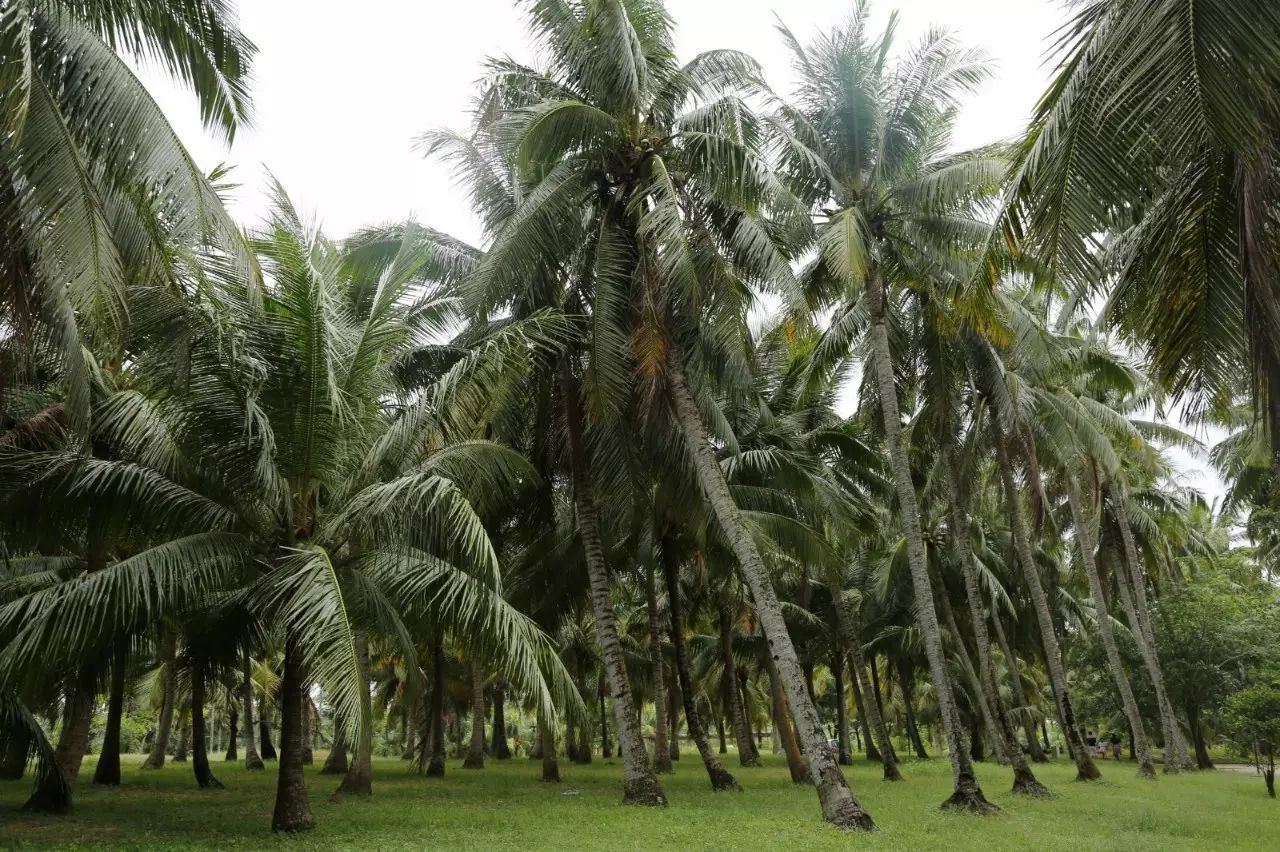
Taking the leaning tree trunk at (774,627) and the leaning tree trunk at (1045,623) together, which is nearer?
the leaning tree trunk at (774,627)

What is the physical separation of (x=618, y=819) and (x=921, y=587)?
20.3 feet

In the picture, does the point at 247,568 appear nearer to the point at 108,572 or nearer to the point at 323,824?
the point at 108,572

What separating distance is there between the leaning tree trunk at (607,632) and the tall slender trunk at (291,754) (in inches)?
206

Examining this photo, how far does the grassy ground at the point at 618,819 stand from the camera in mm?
10539

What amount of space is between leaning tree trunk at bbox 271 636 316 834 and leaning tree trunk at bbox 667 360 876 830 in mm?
6061

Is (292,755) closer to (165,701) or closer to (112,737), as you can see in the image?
(112,737)

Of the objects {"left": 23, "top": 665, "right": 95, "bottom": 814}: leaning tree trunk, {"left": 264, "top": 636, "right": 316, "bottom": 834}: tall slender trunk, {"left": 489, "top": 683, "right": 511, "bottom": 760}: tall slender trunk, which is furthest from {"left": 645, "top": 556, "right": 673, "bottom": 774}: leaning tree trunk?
{"left": 489, "top": 683, "right": 511, "bottom": 760}: tall slender trunk

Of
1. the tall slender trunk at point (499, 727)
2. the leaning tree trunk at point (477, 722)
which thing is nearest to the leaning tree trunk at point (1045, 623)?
the leaning tree trunk at point (477, 722)

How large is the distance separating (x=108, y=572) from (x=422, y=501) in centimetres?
339

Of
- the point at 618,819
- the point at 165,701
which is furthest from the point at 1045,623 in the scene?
the point at 165,701

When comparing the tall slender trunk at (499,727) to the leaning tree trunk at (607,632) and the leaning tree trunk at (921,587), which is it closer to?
the leaning tree trunk at (607,632)

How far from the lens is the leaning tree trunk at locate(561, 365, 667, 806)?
14883 mm

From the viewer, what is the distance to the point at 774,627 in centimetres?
1251

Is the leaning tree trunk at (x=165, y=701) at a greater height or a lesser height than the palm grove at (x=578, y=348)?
lesser
